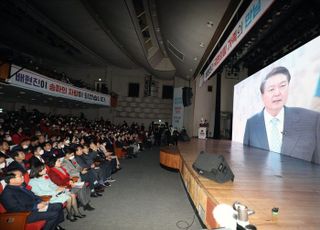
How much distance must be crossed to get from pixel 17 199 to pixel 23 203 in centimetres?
11

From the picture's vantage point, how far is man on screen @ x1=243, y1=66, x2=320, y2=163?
6.15m

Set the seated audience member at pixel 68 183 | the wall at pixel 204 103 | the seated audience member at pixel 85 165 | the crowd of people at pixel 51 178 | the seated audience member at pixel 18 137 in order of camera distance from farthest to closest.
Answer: the wall at pixel 204 103 → the seated audience member at pixel 18 137 → the seated audience member at pixel 85 165 → the seated audience member at pixel 68 183 → the crowd of people at pixel 51 178

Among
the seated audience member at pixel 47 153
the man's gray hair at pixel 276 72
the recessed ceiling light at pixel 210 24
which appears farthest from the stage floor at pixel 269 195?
the recessed ceiling light at pixel 210 24

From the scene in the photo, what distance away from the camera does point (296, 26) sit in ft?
28.7

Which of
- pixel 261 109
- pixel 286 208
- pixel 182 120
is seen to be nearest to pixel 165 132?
pixel 182 120

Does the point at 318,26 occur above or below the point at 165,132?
above

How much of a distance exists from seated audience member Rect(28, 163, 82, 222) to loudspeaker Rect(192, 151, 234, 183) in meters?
2.58

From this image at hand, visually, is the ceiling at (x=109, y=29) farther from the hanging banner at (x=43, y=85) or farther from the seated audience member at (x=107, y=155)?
the seated audience member at (x=107, y=155)

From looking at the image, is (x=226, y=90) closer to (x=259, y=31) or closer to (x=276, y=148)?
(x=259, y=31)

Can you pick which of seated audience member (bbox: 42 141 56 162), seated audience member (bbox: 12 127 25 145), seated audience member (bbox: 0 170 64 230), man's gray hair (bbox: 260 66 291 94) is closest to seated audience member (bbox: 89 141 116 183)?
seated audience member (bbox: 42 141 56 162)

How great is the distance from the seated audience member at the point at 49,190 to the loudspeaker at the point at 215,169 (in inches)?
102

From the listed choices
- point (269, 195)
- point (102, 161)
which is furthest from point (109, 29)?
point (269, 195)

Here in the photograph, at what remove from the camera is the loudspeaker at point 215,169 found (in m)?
3.94

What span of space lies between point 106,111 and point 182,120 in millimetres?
7879
